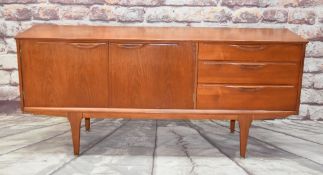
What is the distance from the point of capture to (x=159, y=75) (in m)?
1.69

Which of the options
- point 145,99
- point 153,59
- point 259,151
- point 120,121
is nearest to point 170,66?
point 153,59

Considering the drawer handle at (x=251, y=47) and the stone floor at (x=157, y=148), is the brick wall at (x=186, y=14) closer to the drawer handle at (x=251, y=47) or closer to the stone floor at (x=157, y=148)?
the stone floor at (x=157, y=148)

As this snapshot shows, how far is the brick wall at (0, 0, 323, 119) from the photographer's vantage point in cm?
251

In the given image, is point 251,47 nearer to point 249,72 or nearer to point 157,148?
point 249,72

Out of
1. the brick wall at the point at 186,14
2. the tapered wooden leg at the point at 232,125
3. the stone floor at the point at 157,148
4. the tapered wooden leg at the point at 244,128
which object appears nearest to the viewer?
the stone floor at the point at 157,148

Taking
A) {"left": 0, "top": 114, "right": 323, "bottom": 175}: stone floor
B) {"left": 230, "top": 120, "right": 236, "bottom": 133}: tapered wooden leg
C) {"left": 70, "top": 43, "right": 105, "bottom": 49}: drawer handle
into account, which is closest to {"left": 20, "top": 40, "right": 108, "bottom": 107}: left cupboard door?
{"left": 70, "top": 43, "right": 105, "bottom": 49}: drawer handle

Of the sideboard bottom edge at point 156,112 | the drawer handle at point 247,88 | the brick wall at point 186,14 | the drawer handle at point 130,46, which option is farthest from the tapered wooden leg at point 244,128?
the brick wall at point 186,14

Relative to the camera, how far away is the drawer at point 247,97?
1.70 meters

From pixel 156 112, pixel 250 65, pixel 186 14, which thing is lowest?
pixel 156 112

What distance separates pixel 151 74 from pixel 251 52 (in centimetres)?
60

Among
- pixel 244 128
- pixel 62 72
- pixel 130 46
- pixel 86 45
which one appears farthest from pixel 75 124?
pixel 244 128

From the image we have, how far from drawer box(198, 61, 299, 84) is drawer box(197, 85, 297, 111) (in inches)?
1.6

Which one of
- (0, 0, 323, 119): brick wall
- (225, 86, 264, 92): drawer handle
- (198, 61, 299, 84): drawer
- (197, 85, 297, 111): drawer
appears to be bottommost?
(197, 85, 297, 111): drawer

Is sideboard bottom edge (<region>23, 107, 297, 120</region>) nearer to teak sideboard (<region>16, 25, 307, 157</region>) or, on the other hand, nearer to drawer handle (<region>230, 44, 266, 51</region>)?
teak sideboard (<region>16, 25, 307, 157</region>)
